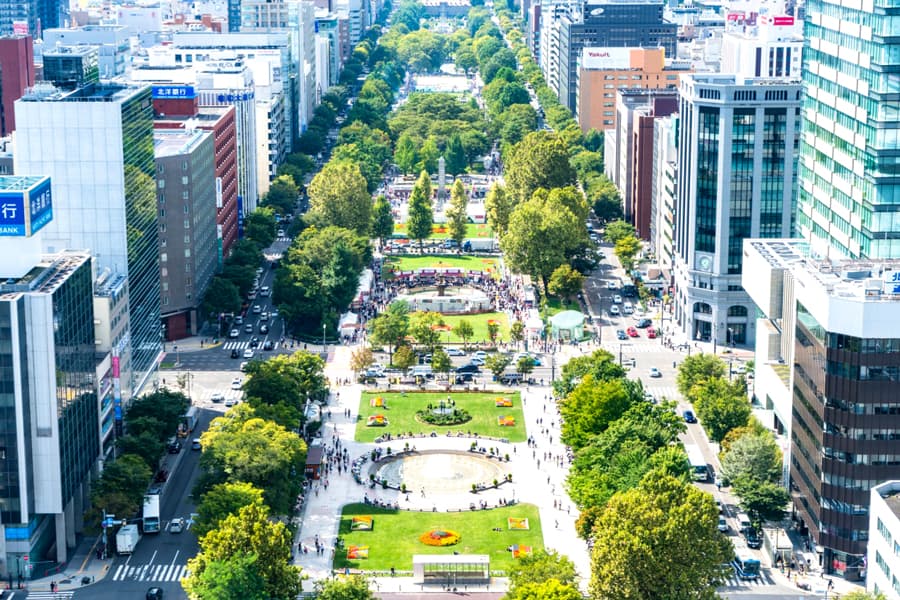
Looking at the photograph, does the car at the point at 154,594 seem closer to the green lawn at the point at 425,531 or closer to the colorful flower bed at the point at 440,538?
the green lawn at the point at 425,531

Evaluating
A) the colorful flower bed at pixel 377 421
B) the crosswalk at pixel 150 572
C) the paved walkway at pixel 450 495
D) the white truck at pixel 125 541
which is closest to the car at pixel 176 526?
the white truck at pixel 125 541

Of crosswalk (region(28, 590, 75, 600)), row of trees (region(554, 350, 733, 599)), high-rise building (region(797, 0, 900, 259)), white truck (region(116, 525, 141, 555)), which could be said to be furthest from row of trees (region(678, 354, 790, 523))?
crosswalk (region(28, 590, 75, 600))

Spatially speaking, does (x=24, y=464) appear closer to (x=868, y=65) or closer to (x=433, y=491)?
(x=433, y=491)

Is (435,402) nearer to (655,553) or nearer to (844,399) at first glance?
(844,399)

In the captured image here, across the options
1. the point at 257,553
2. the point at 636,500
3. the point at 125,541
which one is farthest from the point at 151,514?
the point at 636,500

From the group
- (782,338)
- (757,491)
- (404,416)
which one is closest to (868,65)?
(782,338)

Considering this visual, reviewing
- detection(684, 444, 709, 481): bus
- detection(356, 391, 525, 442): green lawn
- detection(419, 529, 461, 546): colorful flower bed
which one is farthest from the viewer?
detection(356, 391, 525, 442): green lawn

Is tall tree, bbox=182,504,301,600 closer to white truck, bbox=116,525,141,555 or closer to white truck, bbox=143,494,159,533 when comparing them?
white truck, bbox=116,525,141,555
